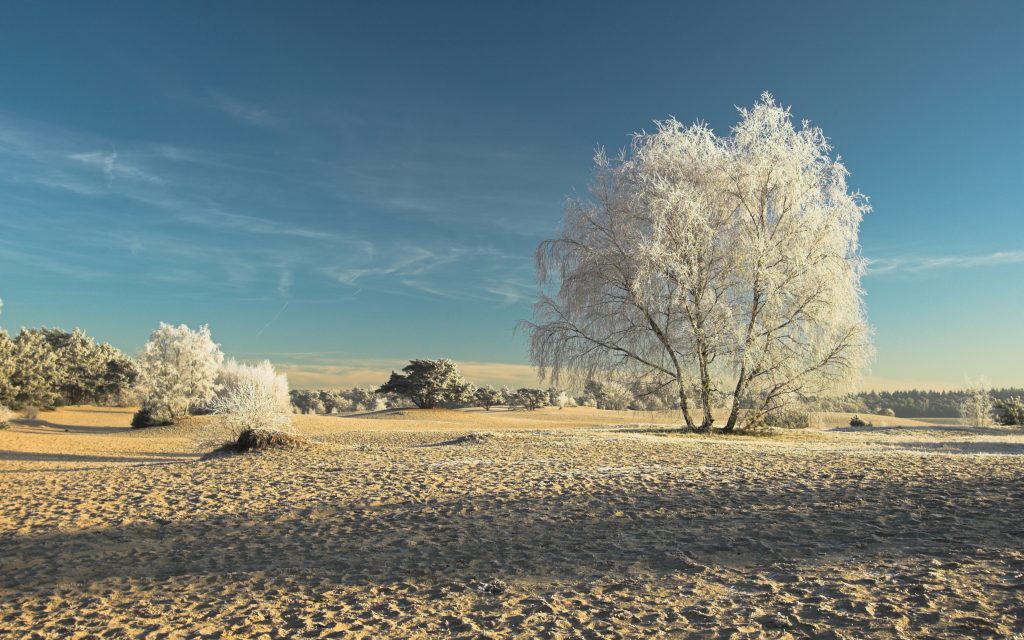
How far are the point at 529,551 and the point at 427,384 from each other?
1443 inches

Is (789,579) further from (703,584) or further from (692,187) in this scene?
(692,187)

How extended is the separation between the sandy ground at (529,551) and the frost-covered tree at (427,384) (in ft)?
101

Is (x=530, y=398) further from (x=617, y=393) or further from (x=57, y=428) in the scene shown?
(x=57, y=428)

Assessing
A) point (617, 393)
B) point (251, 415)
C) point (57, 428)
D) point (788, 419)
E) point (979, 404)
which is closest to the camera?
point (251, 415)

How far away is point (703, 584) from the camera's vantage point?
514cm

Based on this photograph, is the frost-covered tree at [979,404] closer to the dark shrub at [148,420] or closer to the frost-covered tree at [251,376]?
the frost-covered tree at [251,376]

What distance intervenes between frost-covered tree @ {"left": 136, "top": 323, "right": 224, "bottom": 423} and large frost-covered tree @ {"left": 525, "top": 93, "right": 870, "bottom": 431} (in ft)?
65.5

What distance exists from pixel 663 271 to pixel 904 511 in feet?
43.7

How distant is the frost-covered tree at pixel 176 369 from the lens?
30.6 m

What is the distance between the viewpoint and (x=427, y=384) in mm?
42250

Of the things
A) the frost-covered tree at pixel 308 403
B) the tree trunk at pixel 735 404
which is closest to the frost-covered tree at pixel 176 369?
the tree trunk at pixel 735 404

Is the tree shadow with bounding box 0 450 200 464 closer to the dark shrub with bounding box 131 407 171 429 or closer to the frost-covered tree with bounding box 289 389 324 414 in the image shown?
the dark shrub with bounding box 131 407 171 429

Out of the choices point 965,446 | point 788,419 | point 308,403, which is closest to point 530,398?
point 308,403

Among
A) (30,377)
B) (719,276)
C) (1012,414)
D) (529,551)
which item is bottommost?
(529,551)
